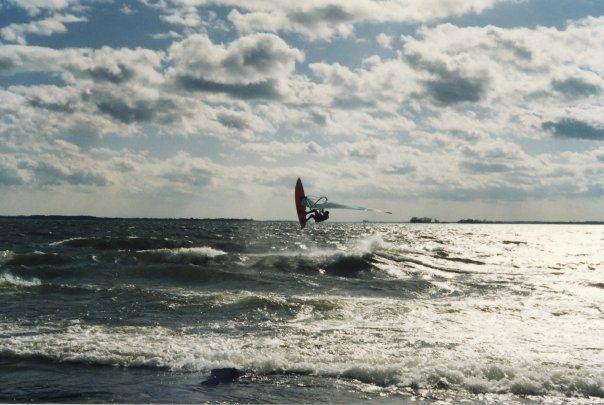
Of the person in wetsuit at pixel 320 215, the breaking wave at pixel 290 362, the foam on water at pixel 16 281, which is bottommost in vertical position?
the foam on water at pixel 16 281

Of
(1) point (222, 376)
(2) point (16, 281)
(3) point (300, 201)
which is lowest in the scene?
(2) point (16, 281)

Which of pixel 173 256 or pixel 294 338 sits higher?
pixel 173 256

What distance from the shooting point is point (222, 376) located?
11.4m

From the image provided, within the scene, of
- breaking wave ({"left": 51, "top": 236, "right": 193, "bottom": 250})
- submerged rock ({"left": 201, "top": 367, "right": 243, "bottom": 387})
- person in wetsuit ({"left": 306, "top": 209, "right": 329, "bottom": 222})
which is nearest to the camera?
submerged rock ({"left": 201, "top": 367, "right": 243, "bottom": 387})

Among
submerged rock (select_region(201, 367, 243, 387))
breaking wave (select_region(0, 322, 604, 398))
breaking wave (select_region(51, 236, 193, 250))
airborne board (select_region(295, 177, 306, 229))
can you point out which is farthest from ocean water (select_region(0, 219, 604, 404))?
breaking wave (select_region(51, 236, 193, 250))

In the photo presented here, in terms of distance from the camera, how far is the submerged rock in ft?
36.2

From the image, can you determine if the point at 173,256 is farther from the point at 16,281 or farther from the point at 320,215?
the point at 320,215

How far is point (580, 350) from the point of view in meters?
14.7

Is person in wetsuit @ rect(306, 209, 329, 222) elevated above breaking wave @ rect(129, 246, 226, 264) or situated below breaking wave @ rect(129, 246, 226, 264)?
above

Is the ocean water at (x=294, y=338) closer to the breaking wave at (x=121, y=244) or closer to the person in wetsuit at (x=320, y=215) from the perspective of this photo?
the person in wetsuit at (x=320, y=215)

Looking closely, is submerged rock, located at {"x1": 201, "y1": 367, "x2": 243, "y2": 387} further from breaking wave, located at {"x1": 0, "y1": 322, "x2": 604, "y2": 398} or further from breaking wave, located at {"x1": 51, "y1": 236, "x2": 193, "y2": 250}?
breaking wave, located at {"x1": 51, "y1": 236, "x2": 193, "y2": 250}

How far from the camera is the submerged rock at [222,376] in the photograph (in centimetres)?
1103

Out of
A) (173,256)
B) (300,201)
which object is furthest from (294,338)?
(173,256)

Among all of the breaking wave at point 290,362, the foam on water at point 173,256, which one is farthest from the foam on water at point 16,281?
the breaking wave at point 290,362
